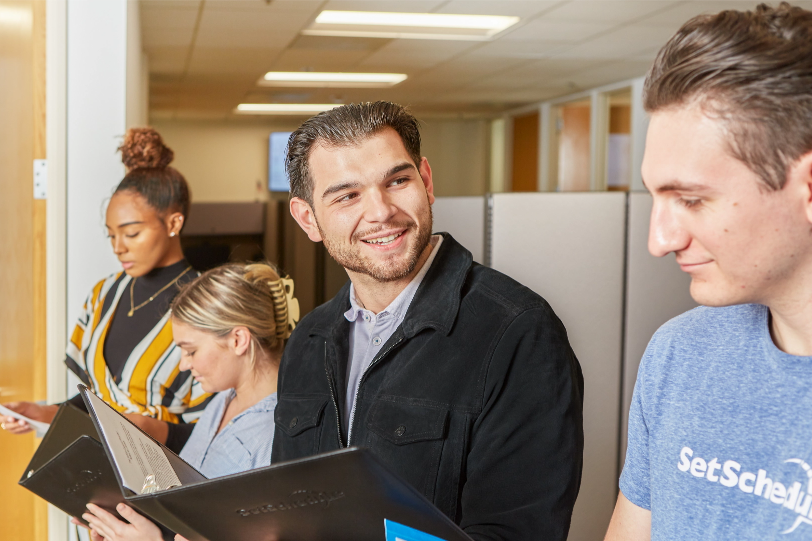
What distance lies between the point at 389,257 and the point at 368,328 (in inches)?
6.9

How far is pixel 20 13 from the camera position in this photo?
7.23ft

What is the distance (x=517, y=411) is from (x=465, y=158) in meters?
11.0

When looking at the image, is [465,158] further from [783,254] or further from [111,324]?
[783,254]

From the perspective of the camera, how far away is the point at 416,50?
20.2 feet

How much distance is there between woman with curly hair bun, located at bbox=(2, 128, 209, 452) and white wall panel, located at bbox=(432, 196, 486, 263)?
0.86 m

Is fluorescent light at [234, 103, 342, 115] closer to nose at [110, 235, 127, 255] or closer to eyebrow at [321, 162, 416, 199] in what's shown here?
nose at [110, 235, 127, 255]

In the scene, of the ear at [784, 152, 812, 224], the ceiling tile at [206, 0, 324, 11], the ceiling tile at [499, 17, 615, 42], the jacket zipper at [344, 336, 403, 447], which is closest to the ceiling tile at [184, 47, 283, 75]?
the ceiling tile at [206, 0, 324, 11]

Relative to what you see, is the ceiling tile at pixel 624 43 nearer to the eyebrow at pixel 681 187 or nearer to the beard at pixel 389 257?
the beard at pixel 389 257

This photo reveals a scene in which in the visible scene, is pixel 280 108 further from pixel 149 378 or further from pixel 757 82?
pixel 757 82

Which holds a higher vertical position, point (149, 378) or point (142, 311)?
point (142, 311)

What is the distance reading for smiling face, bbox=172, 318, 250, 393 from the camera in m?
1.71

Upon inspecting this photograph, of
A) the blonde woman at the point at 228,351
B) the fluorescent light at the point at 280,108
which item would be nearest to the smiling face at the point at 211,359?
the blonde woman at the point at 228,351

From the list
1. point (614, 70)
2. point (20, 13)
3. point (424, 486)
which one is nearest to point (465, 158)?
point (614, 70)

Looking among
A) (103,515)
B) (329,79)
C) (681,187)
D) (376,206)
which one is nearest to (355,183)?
(376,206)
